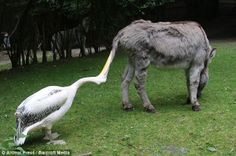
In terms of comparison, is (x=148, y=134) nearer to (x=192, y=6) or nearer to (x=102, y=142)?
(x=102, y=142)

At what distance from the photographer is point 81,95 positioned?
29.8 ft

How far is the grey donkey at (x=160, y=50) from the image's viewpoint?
7.54 meters

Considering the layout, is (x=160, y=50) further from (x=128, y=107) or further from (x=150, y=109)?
(x=128, y=107)

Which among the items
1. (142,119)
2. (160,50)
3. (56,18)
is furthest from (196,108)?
(56,18)

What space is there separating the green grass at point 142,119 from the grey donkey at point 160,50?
1.32ft

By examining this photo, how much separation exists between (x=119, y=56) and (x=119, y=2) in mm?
1563

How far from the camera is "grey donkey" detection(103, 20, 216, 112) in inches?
297

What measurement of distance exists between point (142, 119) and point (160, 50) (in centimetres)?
111

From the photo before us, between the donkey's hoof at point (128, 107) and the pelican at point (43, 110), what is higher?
the pelican at point (43, 110)

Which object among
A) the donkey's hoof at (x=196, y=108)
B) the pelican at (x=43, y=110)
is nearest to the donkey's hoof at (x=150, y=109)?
the donkey's hoof at (x=196, y=108)

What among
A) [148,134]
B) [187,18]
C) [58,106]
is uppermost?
[58,106]

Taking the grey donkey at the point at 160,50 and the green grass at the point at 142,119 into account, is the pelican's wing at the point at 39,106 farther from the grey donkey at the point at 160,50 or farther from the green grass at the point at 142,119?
the grey donkey at the point at 160,50

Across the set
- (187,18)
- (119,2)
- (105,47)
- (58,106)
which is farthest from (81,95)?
(187,18)

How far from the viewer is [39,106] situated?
6152 mm
